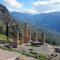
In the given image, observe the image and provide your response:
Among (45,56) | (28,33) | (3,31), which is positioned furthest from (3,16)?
(45,56)

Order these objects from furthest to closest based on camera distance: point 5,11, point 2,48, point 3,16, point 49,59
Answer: point 5,11, point 3,16, point 2,48, point 49,59

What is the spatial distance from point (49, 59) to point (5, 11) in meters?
66.3

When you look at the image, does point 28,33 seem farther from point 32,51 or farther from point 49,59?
point 49,59

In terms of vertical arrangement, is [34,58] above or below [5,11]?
below

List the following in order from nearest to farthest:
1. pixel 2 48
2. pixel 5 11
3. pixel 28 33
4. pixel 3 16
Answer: pixel 2 48
pixel 28 33
pixel 3 16
pixel 5 11

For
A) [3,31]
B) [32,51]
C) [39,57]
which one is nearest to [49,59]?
[39,57]

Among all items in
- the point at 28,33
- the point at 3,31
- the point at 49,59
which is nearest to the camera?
the point at 49,59

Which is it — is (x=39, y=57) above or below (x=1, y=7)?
below

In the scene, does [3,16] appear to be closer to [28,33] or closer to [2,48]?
[28,33]

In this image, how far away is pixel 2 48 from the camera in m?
34.2

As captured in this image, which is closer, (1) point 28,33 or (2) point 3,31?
(1) point 28,33

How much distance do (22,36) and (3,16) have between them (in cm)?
4411

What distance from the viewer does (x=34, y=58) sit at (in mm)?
27094

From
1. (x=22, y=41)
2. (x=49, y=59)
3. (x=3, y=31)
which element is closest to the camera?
(x=49, y=59)
